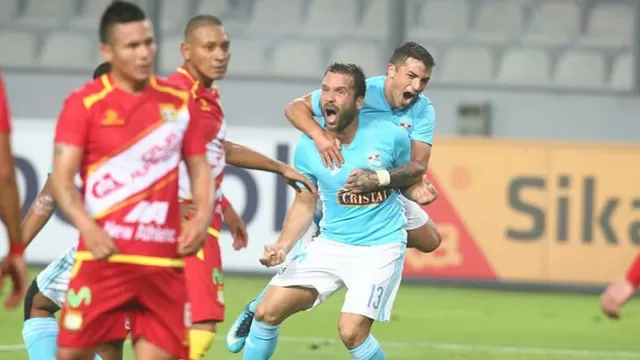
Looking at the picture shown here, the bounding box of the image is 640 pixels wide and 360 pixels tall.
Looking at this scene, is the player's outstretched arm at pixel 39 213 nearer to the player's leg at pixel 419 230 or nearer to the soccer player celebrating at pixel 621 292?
the player's leg at pixel 419 230

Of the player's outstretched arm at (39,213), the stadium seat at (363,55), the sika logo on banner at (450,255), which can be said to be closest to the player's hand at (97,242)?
the player's outstretched arm at (39,213)

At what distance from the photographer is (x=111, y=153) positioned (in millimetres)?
6145

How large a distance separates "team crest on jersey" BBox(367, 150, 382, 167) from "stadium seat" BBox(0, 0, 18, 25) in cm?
1014

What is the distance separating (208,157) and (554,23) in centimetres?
1058

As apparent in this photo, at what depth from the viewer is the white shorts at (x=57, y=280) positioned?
7668 mm

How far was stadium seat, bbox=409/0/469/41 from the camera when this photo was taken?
57.2 feet

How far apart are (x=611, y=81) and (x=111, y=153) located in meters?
11.9

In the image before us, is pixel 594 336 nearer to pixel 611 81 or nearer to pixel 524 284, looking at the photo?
pixel 524 284

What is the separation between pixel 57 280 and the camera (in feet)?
25.2

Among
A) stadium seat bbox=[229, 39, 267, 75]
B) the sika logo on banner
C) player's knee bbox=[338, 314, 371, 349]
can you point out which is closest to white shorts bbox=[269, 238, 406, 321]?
player's knee bbox=[338, 314, 371, 349]

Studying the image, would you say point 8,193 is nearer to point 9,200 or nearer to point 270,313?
point 9,200

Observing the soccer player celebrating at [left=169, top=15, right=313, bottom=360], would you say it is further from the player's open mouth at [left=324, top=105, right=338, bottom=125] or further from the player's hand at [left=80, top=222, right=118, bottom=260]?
the player's hand at [left=80, top=222, right=118, bottom=260]

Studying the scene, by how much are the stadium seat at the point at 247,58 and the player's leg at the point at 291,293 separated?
913 centimetres

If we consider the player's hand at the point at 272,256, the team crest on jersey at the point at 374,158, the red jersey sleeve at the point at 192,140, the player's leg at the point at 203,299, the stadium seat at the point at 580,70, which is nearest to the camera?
the red jersey sleeve at the point at 192,140
